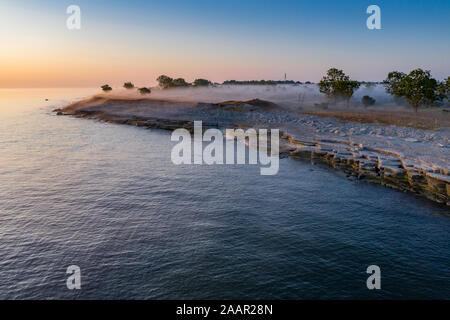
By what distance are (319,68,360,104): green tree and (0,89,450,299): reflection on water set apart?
6013cm

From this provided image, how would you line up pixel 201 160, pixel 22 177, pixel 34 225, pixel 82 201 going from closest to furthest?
pixel 34 225 < pixel 82 201 < pixel 22 177 < pixel 201 160

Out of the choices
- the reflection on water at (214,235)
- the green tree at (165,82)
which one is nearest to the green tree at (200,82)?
the green tree at (165,82)

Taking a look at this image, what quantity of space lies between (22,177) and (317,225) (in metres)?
29.5

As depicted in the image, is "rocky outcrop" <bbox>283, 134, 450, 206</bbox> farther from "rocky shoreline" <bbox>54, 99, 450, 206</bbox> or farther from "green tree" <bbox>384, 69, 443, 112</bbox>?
"green tree" <bbox>384, 69, 443, 112</bbox>

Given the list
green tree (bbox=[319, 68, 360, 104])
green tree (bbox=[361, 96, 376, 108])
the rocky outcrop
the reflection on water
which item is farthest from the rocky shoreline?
A: green tree (bbox=[361, 96, 376, 108])

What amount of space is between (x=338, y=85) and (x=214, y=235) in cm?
7762

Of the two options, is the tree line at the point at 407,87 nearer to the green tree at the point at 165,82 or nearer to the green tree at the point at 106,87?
the green tree at the point at 165,82

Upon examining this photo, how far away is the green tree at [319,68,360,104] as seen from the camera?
279 ft

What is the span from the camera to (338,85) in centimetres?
8531

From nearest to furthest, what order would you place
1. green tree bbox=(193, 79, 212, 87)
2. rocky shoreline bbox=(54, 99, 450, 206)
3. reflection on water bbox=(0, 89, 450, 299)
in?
reflection on water bbox=(0, 89, 450, 299) < rocky shoreline bbox=(54, 99, 450, 206) < green tree bbox=(193, 79, 212, 87)

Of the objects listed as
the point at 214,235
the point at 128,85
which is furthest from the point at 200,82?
the point at 214,235
